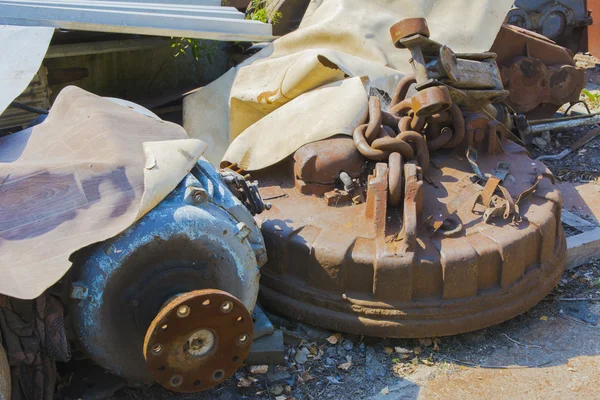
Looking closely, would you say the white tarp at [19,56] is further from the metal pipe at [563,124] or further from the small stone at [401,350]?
the metal pipe at [563,124]

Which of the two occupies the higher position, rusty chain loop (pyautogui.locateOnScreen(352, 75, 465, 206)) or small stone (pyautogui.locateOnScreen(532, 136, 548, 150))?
rusty chain loop (pyautogui.locateOnScreen(352, 75, 465, 206))

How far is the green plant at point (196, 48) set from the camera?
18.0ft

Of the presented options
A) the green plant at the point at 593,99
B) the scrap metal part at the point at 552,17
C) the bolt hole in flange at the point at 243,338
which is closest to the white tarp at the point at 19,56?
the bolt hole in flange at the point at 243,338

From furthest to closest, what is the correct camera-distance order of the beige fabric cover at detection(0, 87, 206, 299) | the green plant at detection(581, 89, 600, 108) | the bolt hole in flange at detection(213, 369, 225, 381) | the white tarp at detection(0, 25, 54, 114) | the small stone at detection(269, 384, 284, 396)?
the green plant at detection(581, 89, 600, 108)
the white tarp at detection(0, 25, 54, 114)
the small stone at detection(269, 384, 284, 396)
the bolt hole in flange at detection(213, 369, 225, 381)
the beige fabric cover at detection(0, 87, 206, 299)

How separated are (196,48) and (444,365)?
3.46m

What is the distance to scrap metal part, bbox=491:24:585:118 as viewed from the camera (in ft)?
19.5

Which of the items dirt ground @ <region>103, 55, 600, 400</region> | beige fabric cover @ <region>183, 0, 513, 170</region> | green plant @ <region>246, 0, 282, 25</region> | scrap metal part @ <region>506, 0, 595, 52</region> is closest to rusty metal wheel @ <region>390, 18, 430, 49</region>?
beige fabric cover @ <region>183, 0, 513, 170</region>

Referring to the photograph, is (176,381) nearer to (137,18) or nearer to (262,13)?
(137,18)

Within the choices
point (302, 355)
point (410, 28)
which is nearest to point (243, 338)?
point (302, 355)

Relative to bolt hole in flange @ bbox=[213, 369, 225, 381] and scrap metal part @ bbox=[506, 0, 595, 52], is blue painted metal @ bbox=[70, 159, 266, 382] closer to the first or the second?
bolt hole in flange @ bbox=[213, 369, 225, 381]

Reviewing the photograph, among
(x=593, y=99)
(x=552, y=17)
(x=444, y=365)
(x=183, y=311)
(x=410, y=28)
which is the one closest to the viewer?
(x=183, y=311)

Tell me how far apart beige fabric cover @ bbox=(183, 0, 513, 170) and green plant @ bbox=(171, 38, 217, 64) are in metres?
0.57

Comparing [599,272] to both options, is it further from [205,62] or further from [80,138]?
[205,62]

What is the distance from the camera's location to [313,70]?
4.33 m
